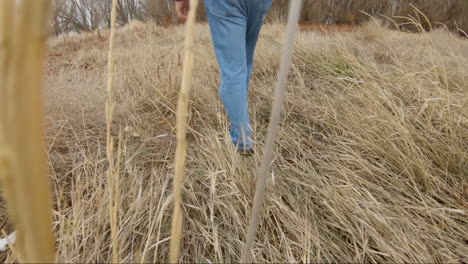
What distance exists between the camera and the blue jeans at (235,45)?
88 cm

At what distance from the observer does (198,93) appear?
143 centimetres

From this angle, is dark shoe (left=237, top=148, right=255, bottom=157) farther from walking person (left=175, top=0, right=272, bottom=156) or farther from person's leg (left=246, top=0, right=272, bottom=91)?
person's leg (left=246, top=0, right=272, bottom=91)

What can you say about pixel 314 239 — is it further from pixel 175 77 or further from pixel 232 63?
pixel 175 77

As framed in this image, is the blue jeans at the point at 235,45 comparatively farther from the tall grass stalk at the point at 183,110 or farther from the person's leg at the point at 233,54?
the tall grass stalk at the point at 183,110

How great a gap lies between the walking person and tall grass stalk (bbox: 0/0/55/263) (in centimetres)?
65

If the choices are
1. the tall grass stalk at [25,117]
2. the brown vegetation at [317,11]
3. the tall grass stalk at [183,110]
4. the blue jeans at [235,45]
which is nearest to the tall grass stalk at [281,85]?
the tall grass stalk at [183,110]

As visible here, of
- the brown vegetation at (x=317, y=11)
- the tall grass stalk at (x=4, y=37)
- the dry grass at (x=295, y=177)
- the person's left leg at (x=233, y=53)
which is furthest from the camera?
the brown vegetation at (x=317, y=11)

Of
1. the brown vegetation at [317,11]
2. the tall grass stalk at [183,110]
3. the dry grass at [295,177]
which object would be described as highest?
the brown vegetation at [317,11]

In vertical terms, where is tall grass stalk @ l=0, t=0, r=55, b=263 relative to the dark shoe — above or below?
above

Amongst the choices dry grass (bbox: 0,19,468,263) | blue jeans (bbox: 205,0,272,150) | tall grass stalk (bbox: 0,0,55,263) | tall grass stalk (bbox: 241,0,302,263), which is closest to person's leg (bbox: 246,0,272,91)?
blue jeans (bbox: 205,0,272,150)

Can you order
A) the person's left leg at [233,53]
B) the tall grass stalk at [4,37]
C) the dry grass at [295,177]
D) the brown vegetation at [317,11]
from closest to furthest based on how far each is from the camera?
the tall grass stalk at [4,37]
the dry grass at [295,177]
the person's left leg at [233,53]
the brown vegetation at [317,11]

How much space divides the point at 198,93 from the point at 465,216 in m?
1.09

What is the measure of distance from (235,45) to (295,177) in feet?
1.44

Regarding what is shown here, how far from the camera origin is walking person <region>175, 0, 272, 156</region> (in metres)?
0.88
